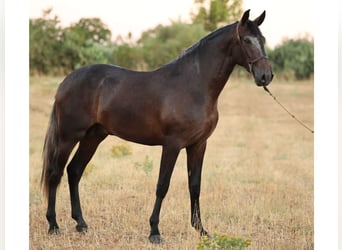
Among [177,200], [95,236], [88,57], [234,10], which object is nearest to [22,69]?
[95,236]

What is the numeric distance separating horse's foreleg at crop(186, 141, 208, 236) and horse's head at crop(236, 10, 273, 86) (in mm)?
775

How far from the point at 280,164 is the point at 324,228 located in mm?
3943

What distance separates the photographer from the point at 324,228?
4.37m

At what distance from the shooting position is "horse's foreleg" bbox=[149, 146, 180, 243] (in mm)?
4492

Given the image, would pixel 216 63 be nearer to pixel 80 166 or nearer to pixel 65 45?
pixel 80 166

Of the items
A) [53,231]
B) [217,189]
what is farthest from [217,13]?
[53,231]

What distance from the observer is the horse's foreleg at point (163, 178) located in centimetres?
449

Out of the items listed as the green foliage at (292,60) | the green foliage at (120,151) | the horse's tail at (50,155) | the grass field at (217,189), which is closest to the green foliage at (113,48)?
the green foliage at (292,60)

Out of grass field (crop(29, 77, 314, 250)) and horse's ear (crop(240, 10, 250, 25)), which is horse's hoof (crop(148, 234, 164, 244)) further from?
horse's ear (crop(240, 10, 250, 25))

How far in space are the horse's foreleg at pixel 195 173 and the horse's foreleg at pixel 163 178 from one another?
26 centimetres

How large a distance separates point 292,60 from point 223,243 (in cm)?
631

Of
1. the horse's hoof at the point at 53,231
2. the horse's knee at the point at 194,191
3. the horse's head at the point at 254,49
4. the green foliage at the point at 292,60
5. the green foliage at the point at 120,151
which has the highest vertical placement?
the green foliage at the point at 292,60

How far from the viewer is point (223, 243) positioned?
4453 mm

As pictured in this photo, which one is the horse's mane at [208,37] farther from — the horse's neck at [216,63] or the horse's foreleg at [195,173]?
the horse's foreleg at [195,173]
